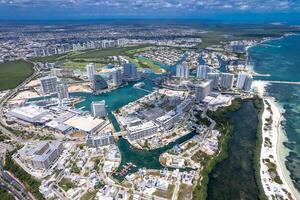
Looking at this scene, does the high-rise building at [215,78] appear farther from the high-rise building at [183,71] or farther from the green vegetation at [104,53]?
the green vegetation at [104,53]

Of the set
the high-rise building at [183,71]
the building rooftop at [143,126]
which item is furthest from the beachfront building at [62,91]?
the high-rise building at [183,71]

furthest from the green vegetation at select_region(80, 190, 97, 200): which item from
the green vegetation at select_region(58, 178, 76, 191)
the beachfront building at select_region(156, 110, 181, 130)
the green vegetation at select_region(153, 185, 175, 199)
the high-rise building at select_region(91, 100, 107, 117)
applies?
the high-rise building at select_region(91, 100, 107, 117)

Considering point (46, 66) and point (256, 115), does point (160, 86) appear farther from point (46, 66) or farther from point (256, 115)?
point (46, 66)

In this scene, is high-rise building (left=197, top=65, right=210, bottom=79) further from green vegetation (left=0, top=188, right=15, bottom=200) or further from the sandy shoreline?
green vegetation (left=0, top=188, right=15, bottom=200)

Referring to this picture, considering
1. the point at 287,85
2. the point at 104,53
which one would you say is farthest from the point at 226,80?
the point at 104,53

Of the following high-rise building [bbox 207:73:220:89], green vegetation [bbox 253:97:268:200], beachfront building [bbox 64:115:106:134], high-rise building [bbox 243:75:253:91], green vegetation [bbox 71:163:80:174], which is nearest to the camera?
green vegetation [bbox 253:97:268:200]

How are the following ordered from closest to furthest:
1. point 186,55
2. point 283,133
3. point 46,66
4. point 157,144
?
point 157,144
point 283,133
point 46,66
point 186,55

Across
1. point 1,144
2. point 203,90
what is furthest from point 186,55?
point 1,144
